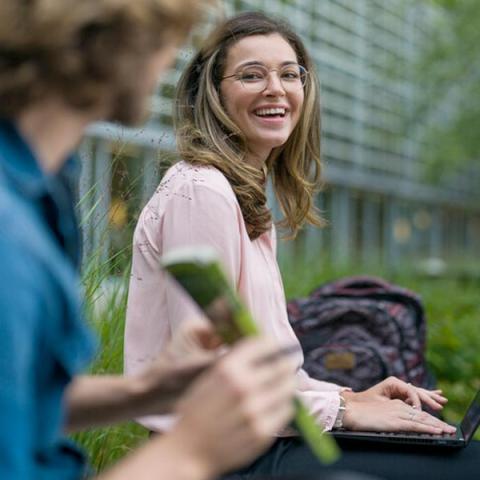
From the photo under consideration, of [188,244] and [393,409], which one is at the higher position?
[188,244]

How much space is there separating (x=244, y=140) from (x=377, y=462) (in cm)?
89

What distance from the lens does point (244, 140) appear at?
2680mm

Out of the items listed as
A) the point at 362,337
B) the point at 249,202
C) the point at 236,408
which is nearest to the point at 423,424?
the point at 249,202

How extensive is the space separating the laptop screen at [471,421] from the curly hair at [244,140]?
0.63 m

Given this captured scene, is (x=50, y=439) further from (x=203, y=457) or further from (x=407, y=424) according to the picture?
(x=407, y=424)

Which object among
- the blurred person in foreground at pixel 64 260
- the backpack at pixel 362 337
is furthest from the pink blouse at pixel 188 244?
the backpack at pixel 362 337

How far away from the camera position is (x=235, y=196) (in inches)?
94.2

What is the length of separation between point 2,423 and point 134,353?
1.29 metres

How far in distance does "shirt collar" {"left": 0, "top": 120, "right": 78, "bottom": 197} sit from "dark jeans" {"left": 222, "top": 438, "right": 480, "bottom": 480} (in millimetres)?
1091

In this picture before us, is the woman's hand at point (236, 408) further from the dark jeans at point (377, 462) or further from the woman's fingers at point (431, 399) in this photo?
the woman's fingers at point (431, 399)

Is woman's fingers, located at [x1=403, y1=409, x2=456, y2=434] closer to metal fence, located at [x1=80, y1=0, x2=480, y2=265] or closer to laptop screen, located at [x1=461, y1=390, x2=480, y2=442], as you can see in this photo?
laptop screen, located at [x1=461, y1=390, x2=480, y2=442]

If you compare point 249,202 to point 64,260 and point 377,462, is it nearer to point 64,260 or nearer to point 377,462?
point 377,462

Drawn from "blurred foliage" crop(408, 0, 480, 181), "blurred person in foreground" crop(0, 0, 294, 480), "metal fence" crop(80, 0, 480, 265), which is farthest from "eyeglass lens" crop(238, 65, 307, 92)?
"blurred foliage" crop(408, 0, 480, 181)

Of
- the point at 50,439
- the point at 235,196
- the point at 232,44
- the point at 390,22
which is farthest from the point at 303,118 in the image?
the point at 390,22
